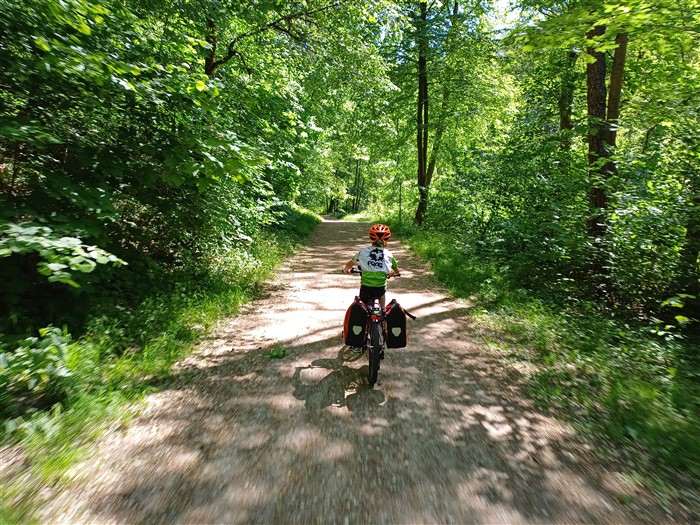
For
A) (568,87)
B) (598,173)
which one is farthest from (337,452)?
(568,87)

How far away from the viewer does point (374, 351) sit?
4473 millimetres

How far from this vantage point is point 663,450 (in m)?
3.30

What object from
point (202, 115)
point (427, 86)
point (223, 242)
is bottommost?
point (223, 242)

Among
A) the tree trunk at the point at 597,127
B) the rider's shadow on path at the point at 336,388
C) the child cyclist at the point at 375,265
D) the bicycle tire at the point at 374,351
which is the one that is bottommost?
the rider's shadow on path at the point at 336,388

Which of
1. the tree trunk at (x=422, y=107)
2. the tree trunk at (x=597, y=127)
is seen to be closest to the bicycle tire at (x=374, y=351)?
the tree trunk at (x=597, y=127)

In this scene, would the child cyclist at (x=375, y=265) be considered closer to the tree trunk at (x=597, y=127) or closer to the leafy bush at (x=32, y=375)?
the leafy bush at (x=32, y=375)

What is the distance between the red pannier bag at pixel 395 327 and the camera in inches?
187

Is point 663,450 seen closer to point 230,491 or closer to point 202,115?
point 230,491

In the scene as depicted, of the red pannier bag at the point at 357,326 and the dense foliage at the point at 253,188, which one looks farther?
the red pannier bag at the point at 357,326

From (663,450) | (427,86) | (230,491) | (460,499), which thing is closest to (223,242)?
(230,491)

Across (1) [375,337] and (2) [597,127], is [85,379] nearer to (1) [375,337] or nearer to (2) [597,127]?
(1) [375,337]

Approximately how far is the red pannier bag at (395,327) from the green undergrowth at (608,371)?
5.61 feet

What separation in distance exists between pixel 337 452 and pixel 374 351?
1.39 m

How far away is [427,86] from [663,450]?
17.7m
